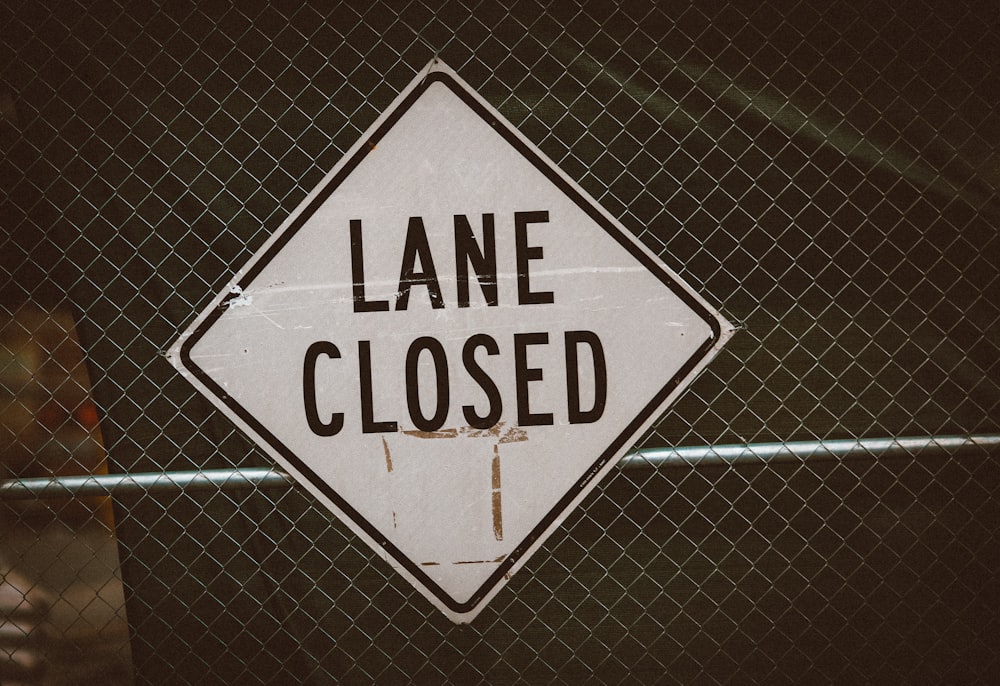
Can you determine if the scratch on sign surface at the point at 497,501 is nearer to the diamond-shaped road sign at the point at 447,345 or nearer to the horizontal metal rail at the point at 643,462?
the diamond-shaped road sign at the point at 447,345

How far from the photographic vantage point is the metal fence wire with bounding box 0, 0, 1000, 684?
7.56 ft

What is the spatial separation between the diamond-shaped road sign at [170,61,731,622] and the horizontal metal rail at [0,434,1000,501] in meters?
0.19

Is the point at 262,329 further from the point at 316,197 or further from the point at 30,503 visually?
the point at 30,503

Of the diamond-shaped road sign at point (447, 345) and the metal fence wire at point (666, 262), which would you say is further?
the metal fence wire at point (666, 262)

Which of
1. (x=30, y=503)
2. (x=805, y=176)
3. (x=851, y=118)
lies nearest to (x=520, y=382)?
(x=805, y=176)

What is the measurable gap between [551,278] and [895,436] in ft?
4.51

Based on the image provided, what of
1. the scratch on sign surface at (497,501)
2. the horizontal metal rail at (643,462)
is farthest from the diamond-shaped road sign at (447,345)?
the horizontal metal rail at (643,462)

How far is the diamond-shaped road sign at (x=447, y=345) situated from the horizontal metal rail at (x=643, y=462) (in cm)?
19

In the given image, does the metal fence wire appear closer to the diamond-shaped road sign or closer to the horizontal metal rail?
the horizontal metal rail

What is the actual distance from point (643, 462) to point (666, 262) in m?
0.72

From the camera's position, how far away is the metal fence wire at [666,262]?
2.30 meters

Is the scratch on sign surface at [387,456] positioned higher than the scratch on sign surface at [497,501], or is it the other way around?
the scratch on sign surface at [497,501]

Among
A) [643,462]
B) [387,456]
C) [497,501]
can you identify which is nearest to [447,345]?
[387,456]

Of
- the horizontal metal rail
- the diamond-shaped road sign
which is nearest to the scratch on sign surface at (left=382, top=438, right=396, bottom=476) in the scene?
the diamond-shaped road sign
